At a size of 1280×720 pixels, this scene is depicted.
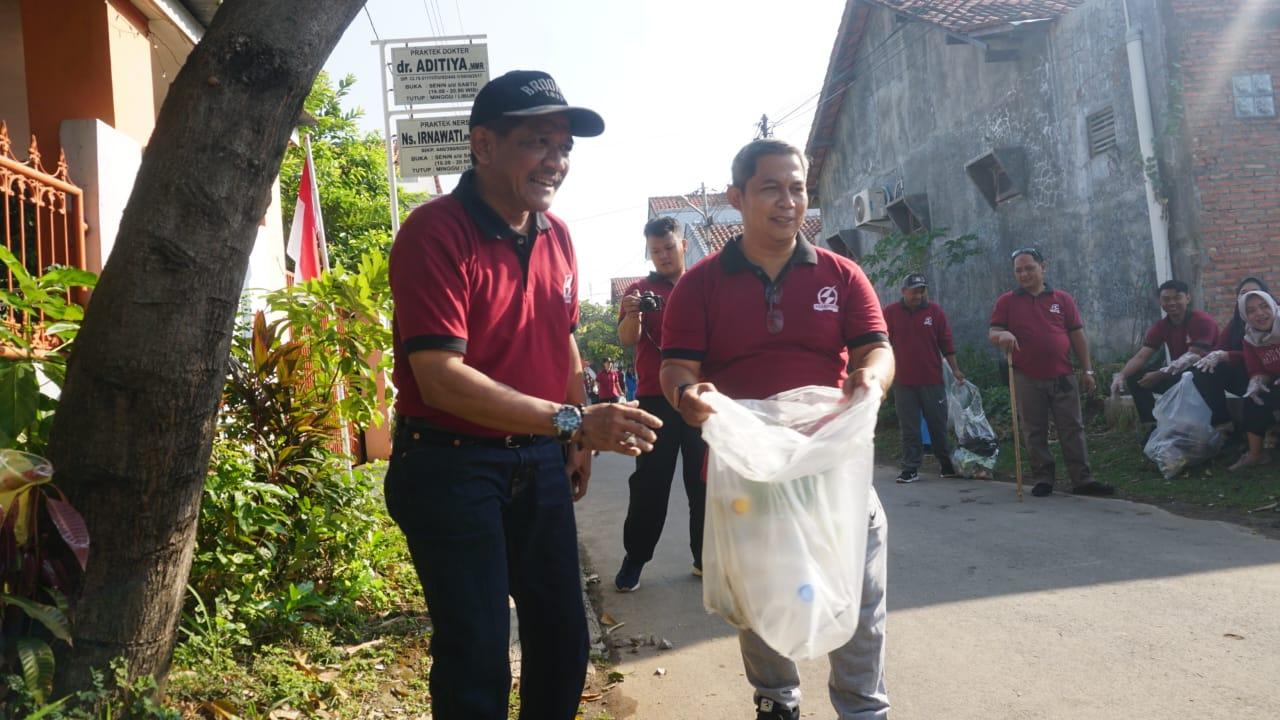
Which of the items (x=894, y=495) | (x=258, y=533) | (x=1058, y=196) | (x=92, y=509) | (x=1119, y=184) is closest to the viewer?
(x=92, y=509)

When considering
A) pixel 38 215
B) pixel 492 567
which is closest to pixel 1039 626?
pixel 492 567

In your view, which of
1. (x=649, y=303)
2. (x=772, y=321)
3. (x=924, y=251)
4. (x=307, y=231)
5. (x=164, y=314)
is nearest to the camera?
(x=164, y=314)

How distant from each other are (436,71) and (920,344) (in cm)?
538

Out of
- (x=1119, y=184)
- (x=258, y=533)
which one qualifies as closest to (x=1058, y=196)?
(x=1119, y=184)

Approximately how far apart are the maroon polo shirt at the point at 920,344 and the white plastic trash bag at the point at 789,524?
25.6 feet

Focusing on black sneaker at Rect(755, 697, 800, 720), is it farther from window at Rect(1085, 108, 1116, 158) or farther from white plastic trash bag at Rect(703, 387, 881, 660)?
window at Rect(1085, 108, 1116, 158)

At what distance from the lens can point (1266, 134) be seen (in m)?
11.4

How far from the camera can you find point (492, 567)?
276cm

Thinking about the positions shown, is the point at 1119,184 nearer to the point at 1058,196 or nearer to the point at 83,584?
the point at 1058,196

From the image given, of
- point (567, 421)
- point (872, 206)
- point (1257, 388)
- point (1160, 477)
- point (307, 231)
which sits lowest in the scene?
point (1160, 477)

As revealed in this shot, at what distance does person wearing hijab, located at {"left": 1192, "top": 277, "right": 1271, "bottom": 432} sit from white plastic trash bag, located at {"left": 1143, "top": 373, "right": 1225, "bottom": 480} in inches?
3.6

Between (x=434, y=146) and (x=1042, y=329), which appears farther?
(x=1042, y=329)

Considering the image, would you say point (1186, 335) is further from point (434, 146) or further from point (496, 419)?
point (496, 419)

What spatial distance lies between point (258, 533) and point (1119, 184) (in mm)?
11373
